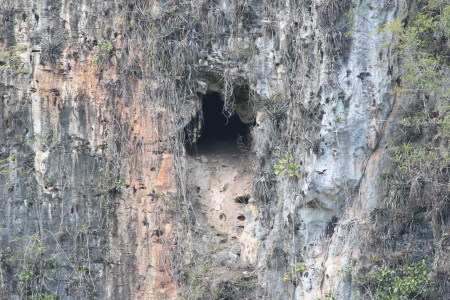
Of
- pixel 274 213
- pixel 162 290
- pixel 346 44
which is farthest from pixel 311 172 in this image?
pixel 162 290

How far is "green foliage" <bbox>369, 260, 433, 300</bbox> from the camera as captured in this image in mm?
11070

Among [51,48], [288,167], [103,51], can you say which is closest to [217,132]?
[288,167]

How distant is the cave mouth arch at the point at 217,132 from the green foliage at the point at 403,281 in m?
3.38

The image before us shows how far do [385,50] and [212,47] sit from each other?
2.76 m

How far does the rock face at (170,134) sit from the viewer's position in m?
12.0

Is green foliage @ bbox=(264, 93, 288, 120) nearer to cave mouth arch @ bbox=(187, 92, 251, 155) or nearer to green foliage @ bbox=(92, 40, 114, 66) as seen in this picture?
cave mouth arch @ bbox=(187, 92, 251, 155)

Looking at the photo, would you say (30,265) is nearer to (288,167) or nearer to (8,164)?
(8,164)

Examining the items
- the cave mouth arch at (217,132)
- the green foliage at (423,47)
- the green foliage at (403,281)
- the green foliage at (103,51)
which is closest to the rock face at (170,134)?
the green foliage at (103,51)

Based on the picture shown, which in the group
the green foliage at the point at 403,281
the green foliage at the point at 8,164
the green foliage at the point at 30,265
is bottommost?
the green foliage at the point at 30,265

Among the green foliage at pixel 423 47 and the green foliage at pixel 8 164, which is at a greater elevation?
the green foliage at pixel 423 47

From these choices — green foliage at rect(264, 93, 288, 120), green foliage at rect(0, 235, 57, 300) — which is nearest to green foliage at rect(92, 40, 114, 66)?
green foliage at rect(264, 93, 288, 120)

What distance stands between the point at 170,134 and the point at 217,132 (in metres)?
1.62

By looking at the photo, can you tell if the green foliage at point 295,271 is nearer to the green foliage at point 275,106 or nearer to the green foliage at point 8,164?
the green foliage at point 275,106

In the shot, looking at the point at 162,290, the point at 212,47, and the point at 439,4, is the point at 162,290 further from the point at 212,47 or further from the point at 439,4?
the point at 439,4
